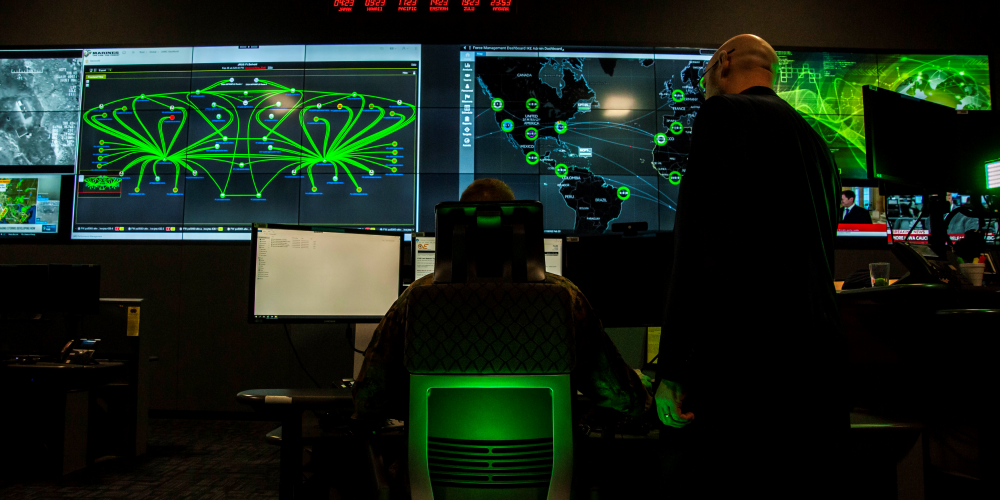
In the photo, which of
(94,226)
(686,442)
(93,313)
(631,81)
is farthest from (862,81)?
(94,226)

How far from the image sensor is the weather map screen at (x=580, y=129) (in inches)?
147

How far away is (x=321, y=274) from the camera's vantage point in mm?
1950

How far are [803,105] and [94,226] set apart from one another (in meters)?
5.13

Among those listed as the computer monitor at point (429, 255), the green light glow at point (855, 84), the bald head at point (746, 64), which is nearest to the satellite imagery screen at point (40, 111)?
the computer monitor at point (429, 255)

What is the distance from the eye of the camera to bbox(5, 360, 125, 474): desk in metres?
2.55

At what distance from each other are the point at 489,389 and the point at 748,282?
1.69ft

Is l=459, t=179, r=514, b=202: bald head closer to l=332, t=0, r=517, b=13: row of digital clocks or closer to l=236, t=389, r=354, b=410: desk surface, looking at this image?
l=236, t=389, r=354, b=410: desk surface

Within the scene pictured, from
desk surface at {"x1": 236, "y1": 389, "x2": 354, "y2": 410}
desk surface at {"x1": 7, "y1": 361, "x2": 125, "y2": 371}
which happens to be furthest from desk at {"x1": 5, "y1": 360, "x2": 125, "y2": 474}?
desk surface at {"x1": 236, "y1": 389, "x2": 354, "y2": 410}

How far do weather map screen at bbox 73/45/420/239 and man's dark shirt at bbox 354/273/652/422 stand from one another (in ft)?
8.67

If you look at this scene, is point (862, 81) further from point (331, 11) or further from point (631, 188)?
point (331, 11)

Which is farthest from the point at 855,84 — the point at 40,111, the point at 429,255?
the point at 40,111

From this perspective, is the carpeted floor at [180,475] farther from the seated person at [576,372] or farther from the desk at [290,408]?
the seated person at [576,372]

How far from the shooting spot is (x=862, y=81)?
12.8 ft

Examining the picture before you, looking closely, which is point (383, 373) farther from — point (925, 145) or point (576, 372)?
point (925, 145)
